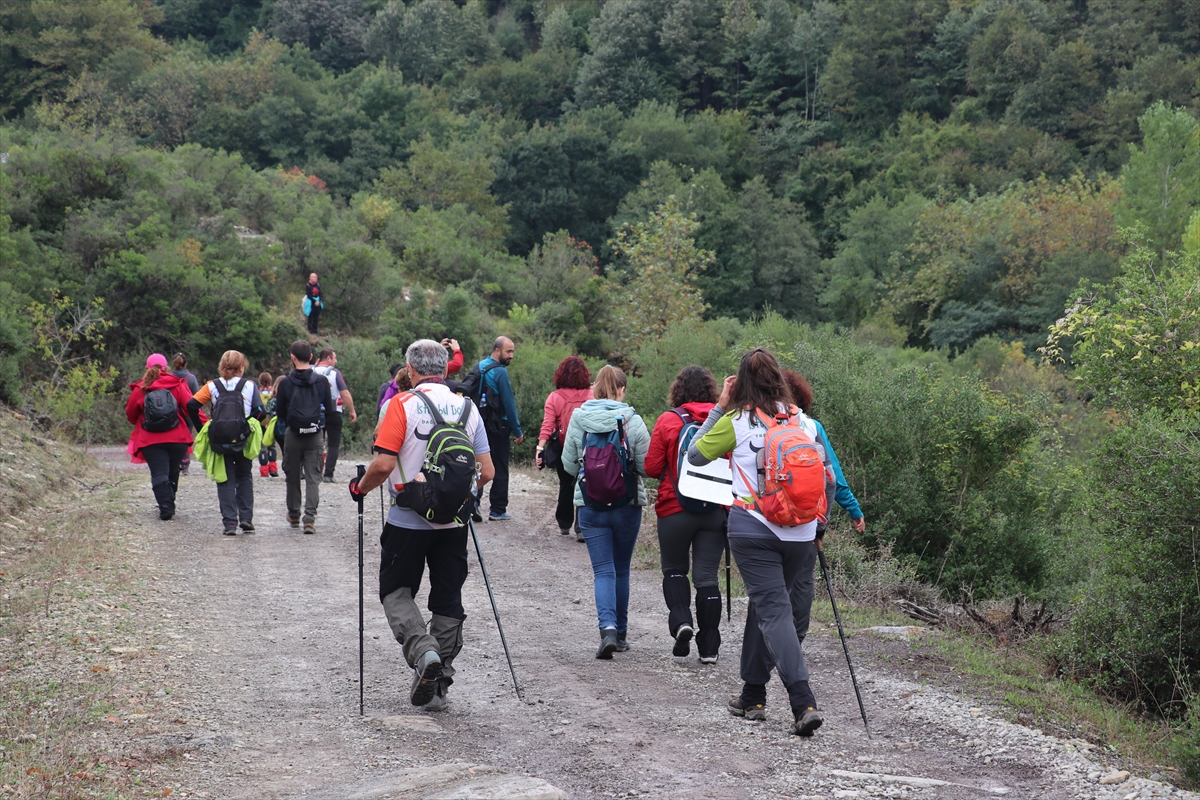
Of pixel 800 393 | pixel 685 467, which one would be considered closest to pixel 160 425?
pixel 685 467

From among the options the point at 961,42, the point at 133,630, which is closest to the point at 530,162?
the point at 961,42

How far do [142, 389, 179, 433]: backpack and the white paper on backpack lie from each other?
23.4 ft

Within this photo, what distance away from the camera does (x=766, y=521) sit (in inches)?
213

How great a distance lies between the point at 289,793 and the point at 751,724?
239 centimetres

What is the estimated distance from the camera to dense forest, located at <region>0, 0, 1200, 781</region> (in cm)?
1179

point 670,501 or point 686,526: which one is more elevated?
point 670,501

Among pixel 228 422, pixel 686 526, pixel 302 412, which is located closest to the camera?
pixel 686 526

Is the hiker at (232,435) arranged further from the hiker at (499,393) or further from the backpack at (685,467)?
the backpack at (685,467)

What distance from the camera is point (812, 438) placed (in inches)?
219

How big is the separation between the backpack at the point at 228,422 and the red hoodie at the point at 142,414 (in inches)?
40.8

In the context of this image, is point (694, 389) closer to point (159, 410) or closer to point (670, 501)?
point (670, 501)

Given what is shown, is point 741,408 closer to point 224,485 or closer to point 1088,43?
point 224,485

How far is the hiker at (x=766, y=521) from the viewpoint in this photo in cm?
532

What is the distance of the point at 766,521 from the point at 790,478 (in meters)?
0.30
